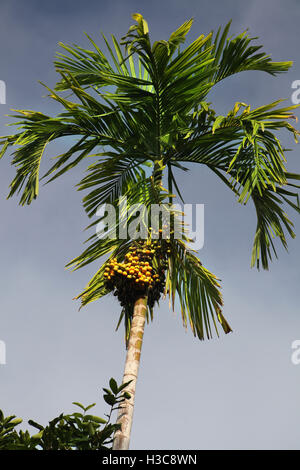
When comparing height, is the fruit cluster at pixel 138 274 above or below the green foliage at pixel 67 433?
above

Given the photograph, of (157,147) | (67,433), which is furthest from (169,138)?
(67,433)

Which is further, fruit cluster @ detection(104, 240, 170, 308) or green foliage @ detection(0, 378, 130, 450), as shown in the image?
fruit cluster @ detection(104, 240, 170, 308)

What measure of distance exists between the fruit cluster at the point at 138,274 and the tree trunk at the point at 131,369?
0.16 metres

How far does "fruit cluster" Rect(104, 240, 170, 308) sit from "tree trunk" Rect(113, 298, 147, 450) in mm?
163

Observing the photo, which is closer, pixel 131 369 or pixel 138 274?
pixel 131 369

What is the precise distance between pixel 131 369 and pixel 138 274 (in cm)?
109

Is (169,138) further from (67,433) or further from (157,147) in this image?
(67,433)

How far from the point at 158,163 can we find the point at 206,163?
0.73m

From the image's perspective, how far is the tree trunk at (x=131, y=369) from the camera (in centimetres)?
461

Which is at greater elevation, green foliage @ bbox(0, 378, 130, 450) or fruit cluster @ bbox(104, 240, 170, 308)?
fruit cluster @ bbox(104, 240, 170, 308)

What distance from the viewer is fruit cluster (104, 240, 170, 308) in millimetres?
5809

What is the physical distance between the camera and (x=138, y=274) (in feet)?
19.0

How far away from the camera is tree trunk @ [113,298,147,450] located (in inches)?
181
